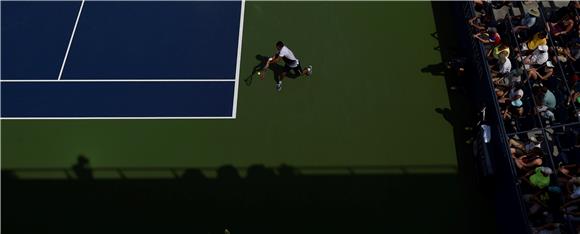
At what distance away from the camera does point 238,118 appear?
32.7 feet

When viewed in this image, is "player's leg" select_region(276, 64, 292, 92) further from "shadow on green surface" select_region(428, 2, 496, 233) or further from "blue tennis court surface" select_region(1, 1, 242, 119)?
"shadow on green surface" select_region(428, 2, 496, 233)

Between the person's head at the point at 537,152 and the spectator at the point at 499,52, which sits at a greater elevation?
the spectator at the point at 499,52

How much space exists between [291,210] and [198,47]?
4851mm

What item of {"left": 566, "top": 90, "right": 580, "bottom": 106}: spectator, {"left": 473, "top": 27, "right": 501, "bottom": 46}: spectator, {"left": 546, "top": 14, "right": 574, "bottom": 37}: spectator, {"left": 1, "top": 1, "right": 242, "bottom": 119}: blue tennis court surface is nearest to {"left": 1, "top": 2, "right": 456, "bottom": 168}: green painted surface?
{"left": 1, "top": 1, "right": 242, "bottom": 119}: blue tennis court surface

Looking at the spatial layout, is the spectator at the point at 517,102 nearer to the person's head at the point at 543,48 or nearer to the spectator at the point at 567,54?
the person's head at the point at 543,48

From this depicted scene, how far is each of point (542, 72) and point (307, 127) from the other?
475cm

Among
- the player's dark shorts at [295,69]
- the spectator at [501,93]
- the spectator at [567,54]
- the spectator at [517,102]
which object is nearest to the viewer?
the spectator at [517,102]

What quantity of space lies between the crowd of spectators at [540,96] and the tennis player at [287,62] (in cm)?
371

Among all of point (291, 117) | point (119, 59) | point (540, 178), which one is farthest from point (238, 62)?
point (540, 178)

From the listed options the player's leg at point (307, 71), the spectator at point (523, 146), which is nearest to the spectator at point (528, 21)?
the spectator at point (523, 146)

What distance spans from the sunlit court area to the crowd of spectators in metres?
0.04

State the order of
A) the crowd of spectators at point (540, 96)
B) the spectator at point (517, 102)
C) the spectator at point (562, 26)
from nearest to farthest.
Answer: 1. the crowd of spectators at point (540, 96)
2. the spectator at point (517, 102)
3. the spectator at point (562, 26)

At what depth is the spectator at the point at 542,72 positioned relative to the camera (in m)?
9.38

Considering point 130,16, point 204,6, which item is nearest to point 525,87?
point 204,6
